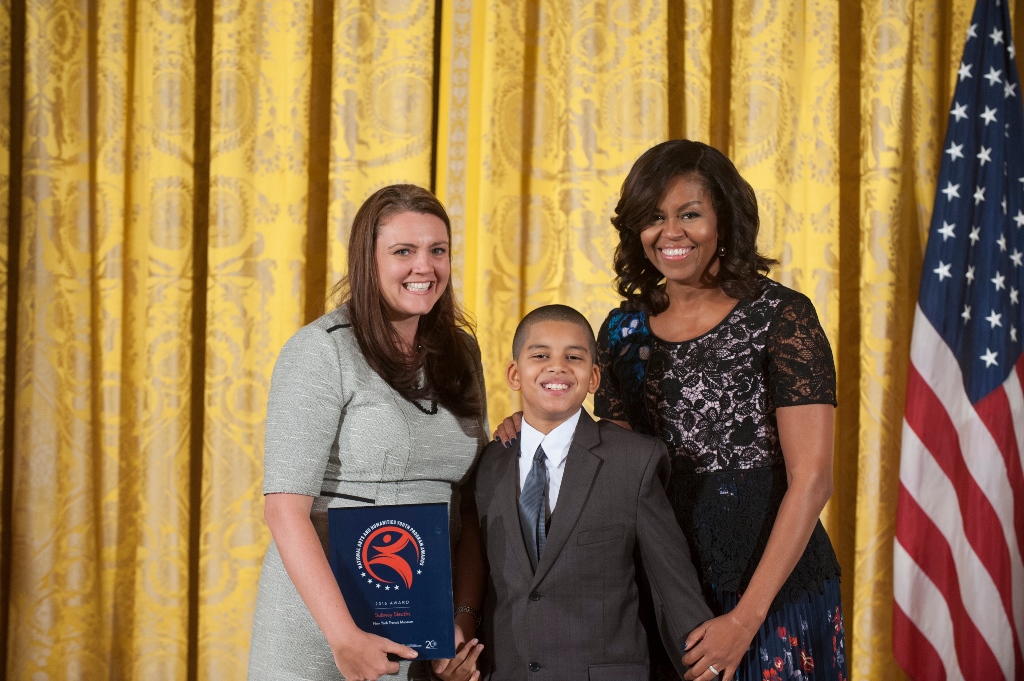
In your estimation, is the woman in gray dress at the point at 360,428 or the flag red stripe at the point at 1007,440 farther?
the flag red stripe at the point at 1007,440

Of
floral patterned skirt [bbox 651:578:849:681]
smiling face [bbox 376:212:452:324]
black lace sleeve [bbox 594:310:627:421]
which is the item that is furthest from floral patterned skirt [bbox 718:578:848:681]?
smiling face [bbox 376:212:452:324]

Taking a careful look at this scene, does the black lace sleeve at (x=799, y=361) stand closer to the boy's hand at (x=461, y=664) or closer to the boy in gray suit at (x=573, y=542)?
the boy in gray suit at (x=573, y=542)

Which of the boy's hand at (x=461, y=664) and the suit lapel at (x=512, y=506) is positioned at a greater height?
the suit lapel at (x=512, y=506)

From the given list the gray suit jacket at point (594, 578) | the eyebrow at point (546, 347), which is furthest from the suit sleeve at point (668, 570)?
the eyebrow at point (546, 347)

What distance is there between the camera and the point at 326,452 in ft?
5.08

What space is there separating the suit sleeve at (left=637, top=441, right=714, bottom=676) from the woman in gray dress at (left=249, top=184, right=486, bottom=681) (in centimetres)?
36

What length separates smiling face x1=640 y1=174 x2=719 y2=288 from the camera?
1771 millimetres

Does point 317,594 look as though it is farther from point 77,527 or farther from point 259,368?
point 77,527

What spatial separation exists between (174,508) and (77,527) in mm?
298

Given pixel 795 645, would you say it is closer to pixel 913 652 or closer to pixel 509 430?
pixel 509 430

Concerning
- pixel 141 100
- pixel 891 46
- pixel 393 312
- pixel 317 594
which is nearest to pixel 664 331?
pixel 393 312

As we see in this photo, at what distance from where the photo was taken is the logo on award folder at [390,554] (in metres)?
1.45

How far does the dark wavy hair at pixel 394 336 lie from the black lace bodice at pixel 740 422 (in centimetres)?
41

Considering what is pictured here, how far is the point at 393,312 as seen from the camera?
1722 mm
